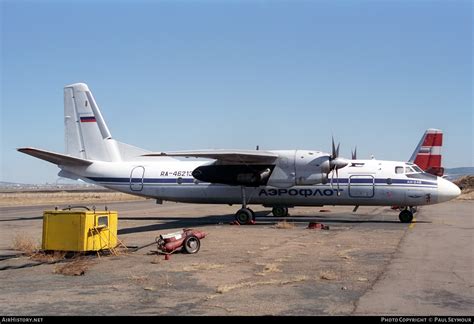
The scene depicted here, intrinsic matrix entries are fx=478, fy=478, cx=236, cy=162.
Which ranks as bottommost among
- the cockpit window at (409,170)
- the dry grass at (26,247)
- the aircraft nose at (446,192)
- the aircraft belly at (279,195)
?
the dry grass at (26,247)

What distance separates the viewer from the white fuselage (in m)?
24.1

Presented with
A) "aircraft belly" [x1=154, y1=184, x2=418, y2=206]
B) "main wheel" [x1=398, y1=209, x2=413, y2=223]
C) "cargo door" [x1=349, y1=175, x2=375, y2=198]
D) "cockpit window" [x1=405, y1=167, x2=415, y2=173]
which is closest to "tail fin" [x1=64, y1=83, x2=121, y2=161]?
"aircraft belly" [x1=154, y1=184, x2=418, y2=206]

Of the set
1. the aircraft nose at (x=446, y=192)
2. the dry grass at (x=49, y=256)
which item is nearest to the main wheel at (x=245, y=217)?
the aircraft nose at (x=446, y=192)

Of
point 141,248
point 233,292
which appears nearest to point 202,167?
point 141,248

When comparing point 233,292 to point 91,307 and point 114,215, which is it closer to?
point 91,307

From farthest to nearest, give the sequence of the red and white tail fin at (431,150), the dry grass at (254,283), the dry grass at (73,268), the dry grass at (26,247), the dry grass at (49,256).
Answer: the red and white tail fin at (431,150)
the dry grass at (26,247)
the dry grass at (49,256)
the dry grass at (73,268)
the dry grass at (254,283)

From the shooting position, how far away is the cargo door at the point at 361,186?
24641mm

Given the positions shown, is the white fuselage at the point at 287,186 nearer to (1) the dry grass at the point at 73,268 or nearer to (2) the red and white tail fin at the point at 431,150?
(1) the dry grass at the point at 73,268

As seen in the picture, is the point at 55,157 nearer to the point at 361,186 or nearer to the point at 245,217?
the point at 245,217

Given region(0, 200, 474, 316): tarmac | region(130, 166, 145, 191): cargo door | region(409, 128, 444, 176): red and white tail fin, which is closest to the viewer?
region(0, 200, 474, 316): tarmac

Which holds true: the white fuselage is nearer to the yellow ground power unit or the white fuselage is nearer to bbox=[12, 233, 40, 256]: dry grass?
bbox=[12, 233, 40, 256]: dry grass

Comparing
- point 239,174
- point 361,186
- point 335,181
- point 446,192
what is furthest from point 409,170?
point 239,174

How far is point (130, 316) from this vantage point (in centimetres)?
726

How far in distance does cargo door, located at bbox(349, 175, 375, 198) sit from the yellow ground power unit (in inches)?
586
